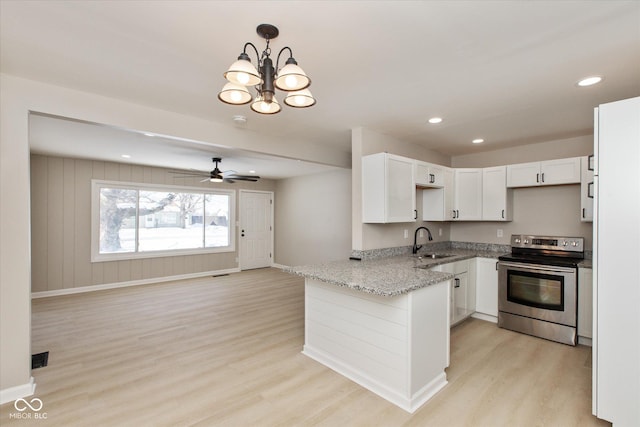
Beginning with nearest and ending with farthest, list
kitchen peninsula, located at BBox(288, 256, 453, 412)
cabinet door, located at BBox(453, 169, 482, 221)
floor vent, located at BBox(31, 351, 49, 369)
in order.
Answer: kitchen peninsula, located at BBox(288, 256, 453, 412) → floor vent, located at BBox(31, 351, 49, 369) → cabinet door, located at BBox(453, 169, 482, 221)

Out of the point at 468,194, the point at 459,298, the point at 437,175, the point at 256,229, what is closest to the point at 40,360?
the point at 459,298

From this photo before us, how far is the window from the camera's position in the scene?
577 centimetres

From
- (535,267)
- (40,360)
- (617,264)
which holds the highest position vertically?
(617,264)

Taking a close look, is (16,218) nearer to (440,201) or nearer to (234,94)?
(234,94)

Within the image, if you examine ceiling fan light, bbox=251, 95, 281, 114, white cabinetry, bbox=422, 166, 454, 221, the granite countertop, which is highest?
ceiling fan light, bbox=251, 95, 281, 114

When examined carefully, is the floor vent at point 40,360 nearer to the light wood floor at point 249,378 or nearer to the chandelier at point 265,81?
the light wood floor at point 249,378

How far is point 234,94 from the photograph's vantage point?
1.70 meters

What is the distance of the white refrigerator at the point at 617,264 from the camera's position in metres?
1.79

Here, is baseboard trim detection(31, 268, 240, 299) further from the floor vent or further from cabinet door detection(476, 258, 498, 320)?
cabinet door detection(476, 258, 498, 320)

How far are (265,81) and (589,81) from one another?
2605 mm

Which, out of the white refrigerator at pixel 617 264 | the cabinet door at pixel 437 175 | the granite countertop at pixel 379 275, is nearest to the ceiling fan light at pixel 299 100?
the granite countertop at pixel 379 275

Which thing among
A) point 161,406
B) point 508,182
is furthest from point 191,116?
point 508,182

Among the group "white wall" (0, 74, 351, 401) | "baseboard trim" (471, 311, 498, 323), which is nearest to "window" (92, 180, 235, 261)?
"white wall" (0, 74, 351, 401)

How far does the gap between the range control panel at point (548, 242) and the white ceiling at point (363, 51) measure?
1.48 m
